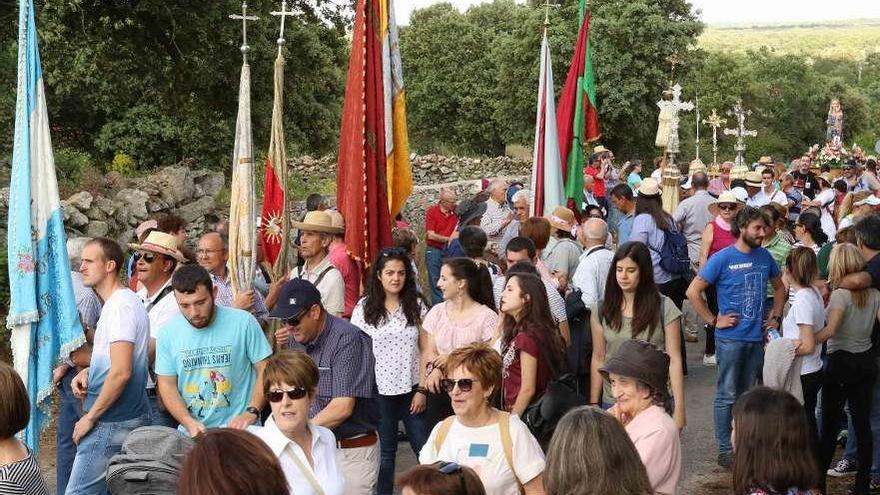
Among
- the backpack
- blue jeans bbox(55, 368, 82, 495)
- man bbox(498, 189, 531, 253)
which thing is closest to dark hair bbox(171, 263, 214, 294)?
blue jeans bbox(55, 368, 82, 495)

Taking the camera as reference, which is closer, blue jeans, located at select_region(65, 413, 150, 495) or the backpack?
the backpack

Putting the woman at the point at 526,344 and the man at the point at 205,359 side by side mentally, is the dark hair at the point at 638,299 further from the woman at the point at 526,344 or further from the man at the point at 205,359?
the man at the point at 205,359

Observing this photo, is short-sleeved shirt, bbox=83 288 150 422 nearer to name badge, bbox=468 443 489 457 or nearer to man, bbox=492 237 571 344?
name badge, bbox=468 443 489 457

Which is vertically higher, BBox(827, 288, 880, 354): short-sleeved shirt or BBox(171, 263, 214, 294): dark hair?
BBox(171, 263, 214, 294): dark hair

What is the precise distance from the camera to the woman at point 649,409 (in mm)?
5008

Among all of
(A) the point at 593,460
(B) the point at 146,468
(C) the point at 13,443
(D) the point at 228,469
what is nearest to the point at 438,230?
(C) the point at 13,443

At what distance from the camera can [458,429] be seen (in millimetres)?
5137

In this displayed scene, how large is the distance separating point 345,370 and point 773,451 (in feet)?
7.76

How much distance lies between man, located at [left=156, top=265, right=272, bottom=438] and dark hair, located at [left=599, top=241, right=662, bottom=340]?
2204 mm

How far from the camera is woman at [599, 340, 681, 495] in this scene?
5.01 metres

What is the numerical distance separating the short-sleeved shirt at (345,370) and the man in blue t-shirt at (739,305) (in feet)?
11.0

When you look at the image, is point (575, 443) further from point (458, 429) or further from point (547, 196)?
point (547, 196)

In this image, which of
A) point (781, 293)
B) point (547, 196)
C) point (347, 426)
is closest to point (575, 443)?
point (347, 426)

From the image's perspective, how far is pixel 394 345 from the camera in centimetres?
A: 731
